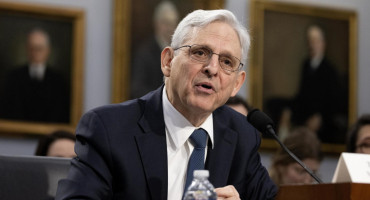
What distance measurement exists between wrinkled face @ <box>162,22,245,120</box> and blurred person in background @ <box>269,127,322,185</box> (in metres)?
2.34

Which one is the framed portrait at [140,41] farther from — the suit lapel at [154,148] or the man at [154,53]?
the suit lapel at [154,148]

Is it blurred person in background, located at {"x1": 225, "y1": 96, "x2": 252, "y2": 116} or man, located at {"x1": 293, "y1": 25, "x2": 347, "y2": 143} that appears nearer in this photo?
blurred person in background, located at {"x1": 225, "y1": 96, "x2": 252, "y2": 116}

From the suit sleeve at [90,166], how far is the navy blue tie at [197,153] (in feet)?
1.21

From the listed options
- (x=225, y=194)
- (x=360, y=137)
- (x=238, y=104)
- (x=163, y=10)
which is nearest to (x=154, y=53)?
(x=163, y=10)

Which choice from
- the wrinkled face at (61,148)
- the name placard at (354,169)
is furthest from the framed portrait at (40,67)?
the name placard at (354,169)

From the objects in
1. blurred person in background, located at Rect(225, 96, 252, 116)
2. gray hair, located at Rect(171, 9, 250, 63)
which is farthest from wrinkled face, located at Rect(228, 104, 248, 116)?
gray hair, located at Rect(171, 9, 250, 63)

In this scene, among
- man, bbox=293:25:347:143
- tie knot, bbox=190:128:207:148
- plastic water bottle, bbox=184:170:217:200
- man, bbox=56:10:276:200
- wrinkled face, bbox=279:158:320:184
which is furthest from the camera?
man, bbox=293:25:347:143

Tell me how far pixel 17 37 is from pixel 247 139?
134 inches

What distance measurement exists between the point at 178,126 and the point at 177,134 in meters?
0.04

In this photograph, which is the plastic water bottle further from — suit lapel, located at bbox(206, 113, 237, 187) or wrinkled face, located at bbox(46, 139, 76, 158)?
wrinkled face, located at bbox(46, 139, 76, 158)

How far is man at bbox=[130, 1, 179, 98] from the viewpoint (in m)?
6.73

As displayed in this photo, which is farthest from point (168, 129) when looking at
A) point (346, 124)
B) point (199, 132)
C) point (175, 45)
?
point (346, 124)

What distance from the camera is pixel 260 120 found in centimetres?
325

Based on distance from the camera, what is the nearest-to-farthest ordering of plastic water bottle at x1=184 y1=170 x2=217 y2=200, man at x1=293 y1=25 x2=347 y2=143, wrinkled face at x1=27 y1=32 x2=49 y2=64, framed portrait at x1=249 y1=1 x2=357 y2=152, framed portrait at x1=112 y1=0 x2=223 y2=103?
plastic water bottle at x1=184 y1=170 x2=217 y2=200
wrinkled face at x1=27 y1=32 x2=49 y2=64
framed portrait at x1=112 y1=0 x2=223 y2=103
framed portrait at x1=249 y1=1 x2=357 y2=152
man at x1=293 y1=25 x2=347 y2=143
